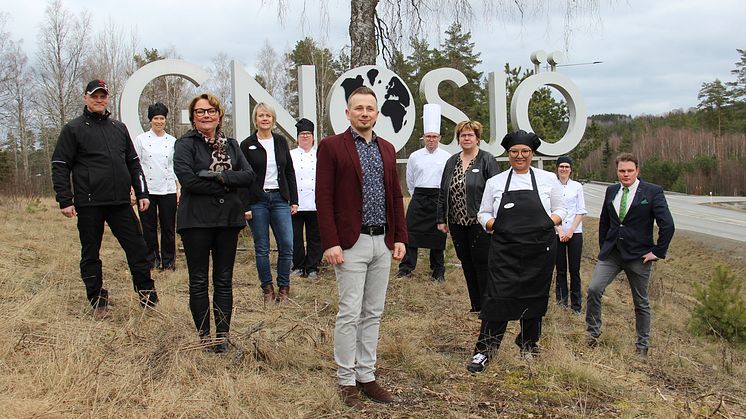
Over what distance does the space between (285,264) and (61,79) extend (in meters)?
33.3

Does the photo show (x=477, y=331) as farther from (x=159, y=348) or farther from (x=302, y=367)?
(x=159, y=348)

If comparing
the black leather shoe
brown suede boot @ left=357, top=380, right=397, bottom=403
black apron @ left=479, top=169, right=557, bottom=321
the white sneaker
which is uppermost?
black apron @ left=479, top=169, right=557, bottom=321

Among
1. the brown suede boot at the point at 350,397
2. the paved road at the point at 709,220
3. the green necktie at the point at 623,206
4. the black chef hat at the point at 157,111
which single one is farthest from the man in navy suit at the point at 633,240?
the paved road at the point at 709,220

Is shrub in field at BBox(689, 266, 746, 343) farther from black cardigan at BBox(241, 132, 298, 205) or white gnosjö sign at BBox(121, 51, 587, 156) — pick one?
black cardigan at BBox(241, 132, 298, 205)

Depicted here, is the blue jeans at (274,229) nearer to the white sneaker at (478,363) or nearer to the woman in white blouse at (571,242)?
the white sneaker at (478,363)

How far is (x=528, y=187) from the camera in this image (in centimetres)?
397

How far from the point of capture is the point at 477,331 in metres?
4.83

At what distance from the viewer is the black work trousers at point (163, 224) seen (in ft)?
21.1

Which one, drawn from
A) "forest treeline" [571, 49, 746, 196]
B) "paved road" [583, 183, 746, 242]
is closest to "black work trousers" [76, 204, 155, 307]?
"paved road" [583, 183, 746, 242]

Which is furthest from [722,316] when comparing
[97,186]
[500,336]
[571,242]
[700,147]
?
[700,147]

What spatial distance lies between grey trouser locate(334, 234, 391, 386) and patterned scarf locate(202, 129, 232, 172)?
114cm

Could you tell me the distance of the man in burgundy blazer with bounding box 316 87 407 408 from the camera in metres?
3.10

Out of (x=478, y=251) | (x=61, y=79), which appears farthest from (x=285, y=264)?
(x=61, y=79)

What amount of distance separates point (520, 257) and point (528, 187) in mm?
469
